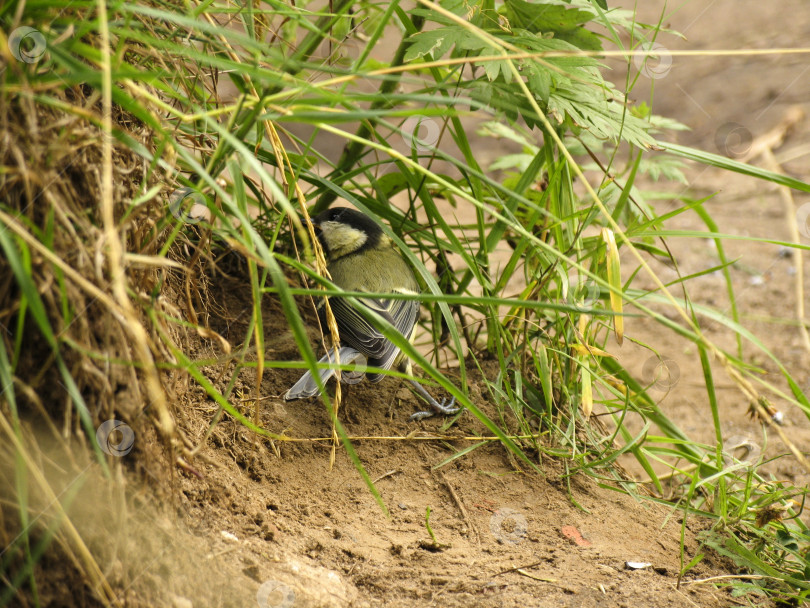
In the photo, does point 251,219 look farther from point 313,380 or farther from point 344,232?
point 344,232

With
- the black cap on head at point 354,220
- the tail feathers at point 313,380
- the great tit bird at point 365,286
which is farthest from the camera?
the black cap on head at point 354,220

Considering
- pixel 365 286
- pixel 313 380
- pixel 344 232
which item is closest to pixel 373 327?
pixel 365 286

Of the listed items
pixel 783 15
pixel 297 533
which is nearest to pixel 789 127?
pixel 783 15

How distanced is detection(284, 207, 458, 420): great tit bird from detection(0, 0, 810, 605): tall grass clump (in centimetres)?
19

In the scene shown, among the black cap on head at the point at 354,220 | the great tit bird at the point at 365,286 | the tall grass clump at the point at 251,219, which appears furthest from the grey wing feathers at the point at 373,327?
the black cap on head at the point at 354,220

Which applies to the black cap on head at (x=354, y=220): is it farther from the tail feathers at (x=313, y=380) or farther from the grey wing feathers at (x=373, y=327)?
the tail feathers at (x=313, y=380)

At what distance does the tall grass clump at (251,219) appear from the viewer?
1.15m

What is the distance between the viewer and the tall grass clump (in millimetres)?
1152

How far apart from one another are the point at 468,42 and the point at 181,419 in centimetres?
133

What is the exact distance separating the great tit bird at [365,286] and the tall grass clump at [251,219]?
0.62ft

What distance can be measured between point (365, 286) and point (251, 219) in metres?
0.88

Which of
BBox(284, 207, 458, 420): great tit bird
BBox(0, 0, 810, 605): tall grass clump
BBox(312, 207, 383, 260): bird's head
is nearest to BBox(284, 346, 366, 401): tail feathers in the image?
BBox(284, 207, 458, 420): great tit bird

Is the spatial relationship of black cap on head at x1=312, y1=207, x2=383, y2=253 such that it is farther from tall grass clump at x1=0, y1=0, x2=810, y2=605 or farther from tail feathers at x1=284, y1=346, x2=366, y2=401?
tail feathers at x1=284, y1=346, x2=366, y2=401

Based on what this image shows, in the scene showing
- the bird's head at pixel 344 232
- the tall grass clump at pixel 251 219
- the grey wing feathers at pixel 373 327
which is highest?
the tall grass clump at pixel 251 219
